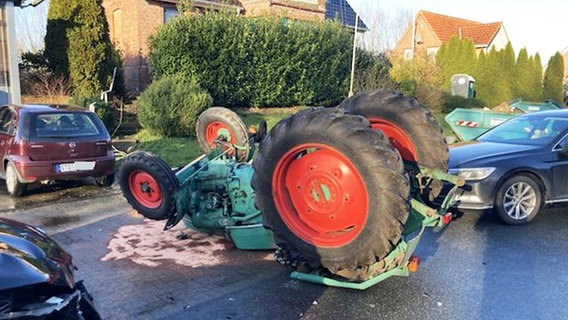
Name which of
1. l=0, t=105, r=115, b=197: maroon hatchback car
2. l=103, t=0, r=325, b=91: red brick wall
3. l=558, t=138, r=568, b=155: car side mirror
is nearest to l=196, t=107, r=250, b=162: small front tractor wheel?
l=0, t=105, r=115, b=197: maroon hatchback car

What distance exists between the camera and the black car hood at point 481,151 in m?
6.66

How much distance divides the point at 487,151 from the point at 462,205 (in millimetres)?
1023

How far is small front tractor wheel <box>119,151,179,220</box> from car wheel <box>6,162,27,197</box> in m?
3.50

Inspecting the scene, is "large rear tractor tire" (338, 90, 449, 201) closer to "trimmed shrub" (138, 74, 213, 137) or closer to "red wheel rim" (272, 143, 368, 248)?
"red wheel rim" (272, 143, 368, 248)

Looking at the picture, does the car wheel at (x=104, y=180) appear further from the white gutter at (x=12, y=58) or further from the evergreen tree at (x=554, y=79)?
the evergreen tree at (x=554, y=79)

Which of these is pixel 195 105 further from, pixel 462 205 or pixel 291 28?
pixel 462 205

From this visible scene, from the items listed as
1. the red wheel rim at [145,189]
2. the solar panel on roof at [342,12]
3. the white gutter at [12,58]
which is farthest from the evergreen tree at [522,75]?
the red wheel rim at [145,189]

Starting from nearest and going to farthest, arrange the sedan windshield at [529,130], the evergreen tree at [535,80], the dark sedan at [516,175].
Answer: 1. the dark sedan at [516,175]
2. the sedan windshield at [529,130]
3. the evergreen tree at [535,80]

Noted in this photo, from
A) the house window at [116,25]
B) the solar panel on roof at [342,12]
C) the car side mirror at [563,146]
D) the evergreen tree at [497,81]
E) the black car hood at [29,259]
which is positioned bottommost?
the black car hood at [29,259]

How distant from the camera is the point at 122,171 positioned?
215 inches

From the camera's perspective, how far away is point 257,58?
667 inches

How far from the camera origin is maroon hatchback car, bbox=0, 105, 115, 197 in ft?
25.5

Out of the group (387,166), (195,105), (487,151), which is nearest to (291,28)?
(195,105)

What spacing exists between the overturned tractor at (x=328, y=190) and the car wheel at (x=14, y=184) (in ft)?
11.6
